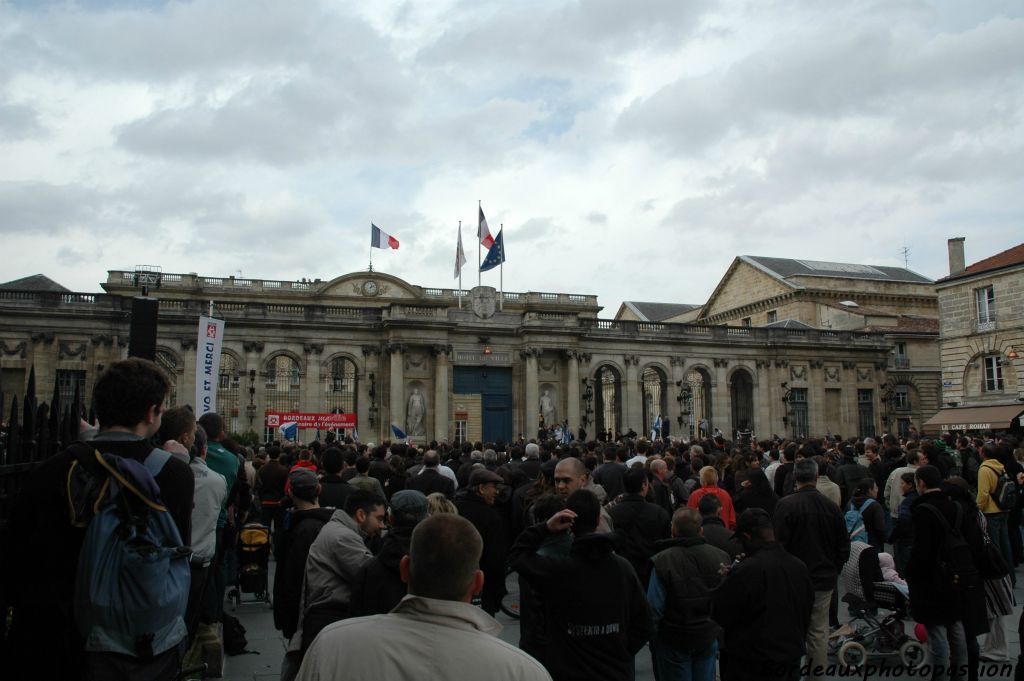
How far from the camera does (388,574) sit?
483cm

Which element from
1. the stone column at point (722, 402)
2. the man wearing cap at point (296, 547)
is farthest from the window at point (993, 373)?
the man wearing cap at point (296, 547)

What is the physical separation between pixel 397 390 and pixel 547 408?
22.3ft

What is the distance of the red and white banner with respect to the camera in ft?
99.1

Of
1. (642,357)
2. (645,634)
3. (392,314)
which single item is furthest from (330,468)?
(642,357)

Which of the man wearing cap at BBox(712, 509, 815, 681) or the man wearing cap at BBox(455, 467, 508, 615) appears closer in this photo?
the man wearing cap at BBox(712, 509, 815, 681)

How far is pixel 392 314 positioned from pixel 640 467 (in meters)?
29.6

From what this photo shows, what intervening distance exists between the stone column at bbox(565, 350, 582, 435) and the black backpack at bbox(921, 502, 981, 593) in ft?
102

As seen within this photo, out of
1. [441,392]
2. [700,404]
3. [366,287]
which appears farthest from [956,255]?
[366,287]

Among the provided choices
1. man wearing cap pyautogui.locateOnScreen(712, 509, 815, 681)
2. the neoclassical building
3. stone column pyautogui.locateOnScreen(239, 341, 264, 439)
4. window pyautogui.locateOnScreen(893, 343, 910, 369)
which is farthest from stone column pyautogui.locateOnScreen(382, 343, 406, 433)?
man wearing cap pyautogui.locateOnScreen(712, 509, 815, 681)

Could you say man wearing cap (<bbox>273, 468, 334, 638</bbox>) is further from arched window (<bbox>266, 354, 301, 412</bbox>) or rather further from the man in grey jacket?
arched window (<bbox>266, 354, 301, 412</bbox>)

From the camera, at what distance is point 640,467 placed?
7543mm

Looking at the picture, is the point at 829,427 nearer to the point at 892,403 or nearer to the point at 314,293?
the point at 892,403

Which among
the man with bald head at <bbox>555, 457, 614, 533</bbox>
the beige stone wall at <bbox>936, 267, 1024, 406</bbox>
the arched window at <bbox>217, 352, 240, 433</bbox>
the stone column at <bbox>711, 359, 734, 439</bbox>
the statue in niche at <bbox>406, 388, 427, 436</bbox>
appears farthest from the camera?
the stone column at <bbox>711, 359, 734, 439</bbox>

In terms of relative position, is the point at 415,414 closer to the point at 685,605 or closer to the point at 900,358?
the point at 900,358
